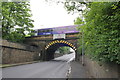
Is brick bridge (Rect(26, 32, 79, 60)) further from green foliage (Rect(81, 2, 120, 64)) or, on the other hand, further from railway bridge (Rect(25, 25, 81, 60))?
green foliage (Rect(81, 2, 120, 64))

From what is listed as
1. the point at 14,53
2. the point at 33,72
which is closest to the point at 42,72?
the point at 33,72

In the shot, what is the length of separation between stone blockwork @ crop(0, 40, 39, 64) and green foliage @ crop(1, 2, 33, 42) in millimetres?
3173

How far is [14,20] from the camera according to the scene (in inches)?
810

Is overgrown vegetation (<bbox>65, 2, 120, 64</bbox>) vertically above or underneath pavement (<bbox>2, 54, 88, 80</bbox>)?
above

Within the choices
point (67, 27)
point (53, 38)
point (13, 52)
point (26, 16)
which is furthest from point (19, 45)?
point (67, 27)

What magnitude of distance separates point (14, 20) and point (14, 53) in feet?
24.7

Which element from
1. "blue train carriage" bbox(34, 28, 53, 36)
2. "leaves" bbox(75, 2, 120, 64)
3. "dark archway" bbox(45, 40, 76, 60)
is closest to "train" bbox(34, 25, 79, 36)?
"blue train carriage" bbox(34, 28, 53, 36)

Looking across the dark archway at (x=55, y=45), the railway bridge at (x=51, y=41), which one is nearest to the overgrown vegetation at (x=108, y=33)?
the railway bridge at (x=51, y=41)

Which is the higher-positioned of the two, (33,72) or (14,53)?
(14,53)

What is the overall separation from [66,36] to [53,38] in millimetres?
3655

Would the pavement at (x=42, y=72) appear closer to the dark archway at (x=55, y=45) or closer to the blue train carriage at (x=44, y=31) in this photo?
the dark archway at (x=55, y=45)

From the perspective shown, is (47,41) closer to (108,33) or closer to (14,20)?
(14,20)

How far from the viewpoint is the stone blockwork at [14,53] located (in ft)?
49.1

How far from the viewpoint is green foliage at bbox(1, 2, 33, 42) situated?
18.6 metres
